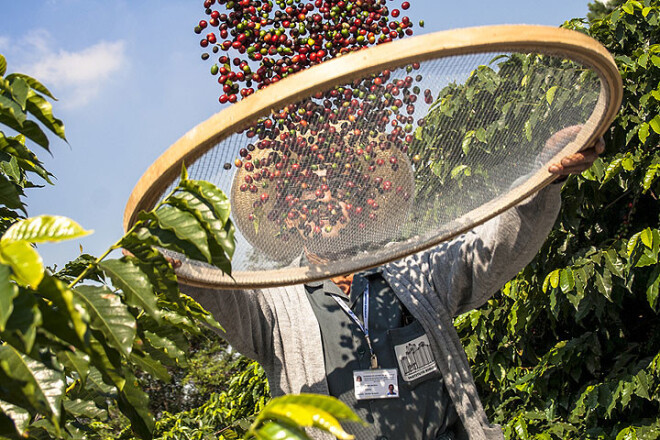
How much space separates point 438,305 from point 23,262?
1580mm

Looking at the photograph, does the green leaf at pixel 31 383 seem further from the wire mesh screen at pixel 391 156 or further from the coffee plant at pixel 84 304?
the wire mesh screen at pixel 391 156

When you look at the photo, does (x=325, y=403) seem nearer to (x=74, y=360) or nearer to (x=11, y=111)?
(x=74, y=360)

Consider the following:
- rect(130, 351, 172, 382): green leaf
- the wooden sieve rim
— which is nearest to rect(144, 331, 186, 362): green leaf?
rect(130, 351, 172, 382): green leaf

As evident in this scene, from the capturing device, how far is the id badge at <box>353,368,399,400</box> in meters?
2.12

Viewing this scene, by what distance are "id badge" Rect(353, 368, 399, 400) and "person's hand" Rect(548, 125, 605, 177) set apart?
750mm

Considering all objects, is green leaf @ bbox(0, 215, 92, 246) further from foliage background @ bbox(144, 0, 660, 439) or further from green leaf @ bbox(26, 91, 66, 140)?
foliage background @ bbox(144, 0, 660, 439)

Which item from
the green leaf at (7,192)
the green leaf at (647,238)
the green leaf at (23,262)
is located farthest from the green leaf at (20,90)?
the green leaf at (647,238)

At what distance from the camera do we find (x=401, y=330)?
2.21 meters

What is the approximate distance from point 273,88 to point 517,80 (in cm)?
73

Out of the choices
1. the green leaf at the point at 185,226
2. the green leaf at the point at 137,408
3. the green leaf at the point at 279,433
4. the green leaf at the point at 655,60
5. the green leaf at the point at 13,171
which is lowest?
the green leaf at the point at 279,433

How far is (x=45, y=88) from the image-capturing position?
124 centimetres

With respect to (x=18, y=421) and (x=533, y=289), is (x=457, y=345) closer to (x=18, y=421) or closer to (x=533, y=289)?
(x=18, y=421)

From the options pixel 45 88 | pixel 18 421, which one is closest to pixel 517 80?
pixel 45 88

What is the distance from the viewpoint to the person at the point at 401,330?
2.09 meters
